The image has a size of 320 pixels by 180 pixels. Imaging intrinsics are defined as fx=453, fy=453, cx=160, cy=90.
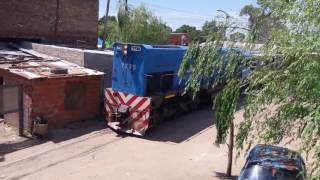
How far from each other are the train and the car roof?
6681 millimetres

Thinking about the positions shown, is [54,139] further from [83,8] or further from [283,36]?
[83,8]

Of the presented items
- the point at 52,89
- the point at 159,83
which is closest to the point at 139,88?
the point at 159,83

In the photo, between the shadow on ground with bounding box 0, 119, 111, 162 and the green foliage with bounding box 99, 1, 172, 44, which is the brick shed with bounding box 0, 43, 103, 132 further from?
the green foliage with bounding box 99, 1, 172, 44

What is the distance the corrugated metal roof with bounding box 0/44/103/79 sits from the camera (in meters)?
15.4

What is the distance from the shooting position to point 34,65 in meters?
16.9

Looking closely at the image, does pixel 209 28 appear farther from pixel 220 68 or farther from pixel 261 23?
pixel 261 23

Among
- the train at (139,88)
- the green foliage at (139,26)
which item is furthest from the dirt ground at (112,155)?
the green foliage at (139,26)

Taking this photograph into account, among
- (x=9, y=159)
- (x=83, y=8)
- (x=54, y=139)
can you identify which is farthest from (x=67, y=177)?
(x=83, y=8)

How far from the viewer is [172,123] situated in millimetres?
17172

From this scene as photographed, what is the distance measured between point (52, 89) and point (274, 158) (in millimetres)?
9364

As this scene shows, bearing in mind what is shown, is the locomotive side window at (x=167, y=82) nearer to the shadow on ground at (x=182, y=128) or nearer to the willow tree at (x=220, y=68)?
the shadow on ground at (x=182, y=128)

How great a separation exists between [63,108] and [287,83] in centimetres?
1130

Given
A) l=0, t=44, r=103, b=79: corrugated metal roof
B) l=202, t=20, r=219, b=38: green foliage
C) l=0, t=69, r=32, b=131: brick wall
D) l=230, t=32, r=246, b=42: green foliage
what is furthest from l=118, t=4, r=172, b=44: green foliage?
l=230, t=32, r=246, b=42: green foliage

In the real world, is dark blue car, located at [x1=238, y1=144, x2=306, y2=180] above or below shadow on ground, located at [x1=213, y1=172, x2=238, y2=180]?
above
